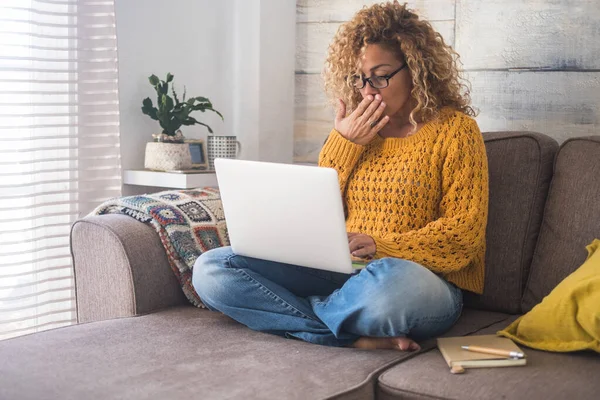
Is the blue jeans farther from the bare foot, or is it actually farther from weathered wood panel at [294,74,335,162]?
weathered wood panel at [294,74,335,162]

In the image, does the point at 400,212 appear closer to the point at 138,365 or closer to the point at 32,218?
the point at 138,365

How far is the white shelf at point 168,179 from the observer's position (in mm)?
2779

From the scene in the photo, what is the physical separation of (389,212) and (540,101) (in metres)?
0.76

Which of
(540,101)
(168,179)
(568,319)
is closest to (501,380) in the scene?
(568,319)

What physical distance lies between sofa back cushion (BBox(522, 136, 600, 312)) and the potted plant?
1219 millimetres

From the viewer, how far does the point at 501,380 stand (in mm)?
1546

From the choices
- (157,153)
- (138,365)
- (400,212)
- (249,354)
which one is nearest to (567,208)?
(400,212)

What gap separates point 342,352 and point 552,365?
45 centimetres

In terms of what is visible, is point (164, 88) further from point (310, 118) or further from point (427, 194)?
point (427, 194)

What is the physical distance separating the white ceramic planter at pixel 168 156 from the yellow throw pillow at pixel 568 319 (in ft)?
4.51

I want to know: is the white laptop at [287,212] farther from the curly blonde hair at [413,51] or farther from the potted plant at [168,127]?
the potted plant at [168,127]

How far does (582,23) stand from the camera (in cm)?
245

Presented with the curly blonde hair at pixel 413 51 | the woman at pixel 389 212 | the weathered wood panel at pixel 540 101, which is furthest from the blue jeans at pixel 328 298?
the weathered wood panel at pixel 540 101

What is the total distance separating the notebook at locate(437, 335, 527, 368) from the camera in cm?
163
